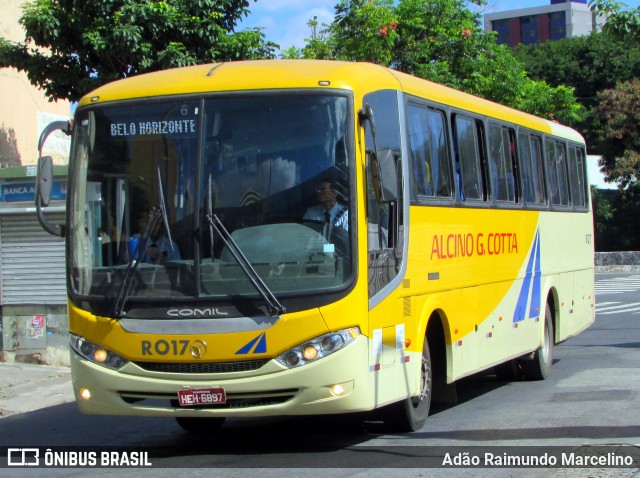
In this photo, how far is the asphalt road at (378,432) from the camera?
758cm

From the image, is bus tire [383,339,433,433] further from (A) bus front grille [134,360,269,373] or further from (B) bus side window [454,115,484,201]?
(B) bus side window [454,115,484,201]

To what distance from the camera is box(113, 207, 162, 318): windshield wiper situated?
7617 mm

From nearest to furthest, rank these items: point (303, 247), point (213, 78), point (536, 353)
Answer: point (303, 247), point (213, 78), point (536, 353)

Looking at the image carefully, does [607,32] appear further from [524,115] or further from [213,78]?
[213,78]

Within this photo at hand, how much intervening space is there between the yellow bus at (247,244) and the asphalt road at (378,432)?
0.45m

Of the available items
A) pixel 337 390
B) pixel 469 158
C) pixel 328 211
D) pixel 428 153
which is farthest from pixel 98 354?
pixel 469 158

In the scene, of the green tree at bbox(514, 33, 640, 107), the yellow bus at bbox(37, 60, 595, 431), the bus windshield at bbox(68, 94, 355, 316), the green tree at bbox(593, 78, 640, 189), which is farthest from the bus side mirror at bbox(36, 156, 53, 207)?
the green tree at bbox(514, 33, 640, 107)

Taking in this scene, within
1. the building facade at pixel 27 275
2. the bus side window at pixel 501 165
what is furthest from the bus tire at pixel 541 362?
the building facade at pixel 27 275

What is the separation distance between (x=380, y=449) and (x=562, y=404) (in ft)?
10.3

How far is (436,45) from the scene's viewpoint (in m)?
25.8

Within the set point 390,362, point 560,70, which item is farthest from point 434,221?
point 560,70

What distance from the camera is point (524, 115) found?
12.8m

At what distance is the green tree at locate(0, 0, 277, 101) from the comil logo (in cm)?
787

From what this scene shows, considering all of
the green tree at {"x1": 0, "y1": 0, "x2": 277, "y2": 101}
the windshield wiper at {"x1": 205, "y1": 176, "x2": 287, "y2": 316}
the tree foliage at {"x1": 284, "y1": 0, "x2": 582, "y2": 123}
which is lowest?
the windshield wiper at {"x1": 205, "y1": 176, "x2": 287, "y2": 316}
